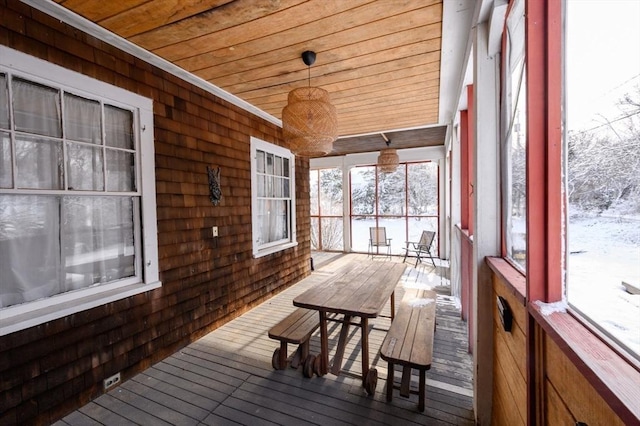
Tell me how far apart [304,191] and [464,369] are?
375 cm

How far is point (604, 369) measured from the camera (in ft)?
2.06

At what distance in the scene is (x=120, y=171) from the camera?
2.39 metres

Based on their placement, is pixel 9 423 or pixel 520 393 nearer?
pixel 520 393

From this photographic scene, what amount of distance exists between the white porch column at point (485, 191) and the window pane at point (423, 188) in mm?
8353

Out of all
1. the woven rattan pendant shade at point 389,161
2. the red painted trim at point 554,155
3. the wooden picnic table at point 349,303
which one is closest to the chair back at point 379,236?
the woven rattan pendant shade at point 389,161

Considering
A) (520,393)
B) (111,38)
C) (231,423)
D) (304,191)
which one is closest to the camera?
(520,393)

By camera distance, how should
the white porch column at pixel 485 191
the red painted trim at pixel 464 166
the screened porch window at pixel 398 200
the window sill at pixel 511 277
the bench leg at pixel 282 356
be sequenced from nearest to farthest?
the window sill at pixel 511 277, the white porch column at pixel 485 191, the bench leg at pixel 282 356, the red painted trim at pixel 464 166, the screened porch window at pixel 398 200

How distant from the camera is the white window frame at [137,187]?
5.78 feet

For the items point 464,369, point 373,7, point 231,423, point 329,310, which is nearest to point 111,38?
point 373,7

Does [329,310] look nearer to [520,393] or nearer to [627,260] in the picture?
[520,393]

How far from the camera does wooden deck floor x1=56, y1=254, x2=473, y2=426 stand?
195cm

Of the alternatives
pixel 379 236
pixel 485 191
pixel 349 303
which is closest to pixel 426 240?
pixel 379 236

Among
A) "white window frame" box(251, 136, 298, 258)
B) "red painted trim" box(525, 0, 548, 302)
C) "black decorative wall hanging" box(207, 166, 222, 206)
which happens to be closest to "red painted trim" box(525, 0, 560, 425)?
"red painted trim" box(525, 0, 548, 302)

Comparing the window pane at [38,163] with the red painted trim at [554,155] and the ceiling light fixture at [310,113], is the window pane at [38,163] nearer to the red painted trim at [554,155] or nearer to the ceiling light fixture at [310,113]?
the ceiling light fixture at [310,113]
